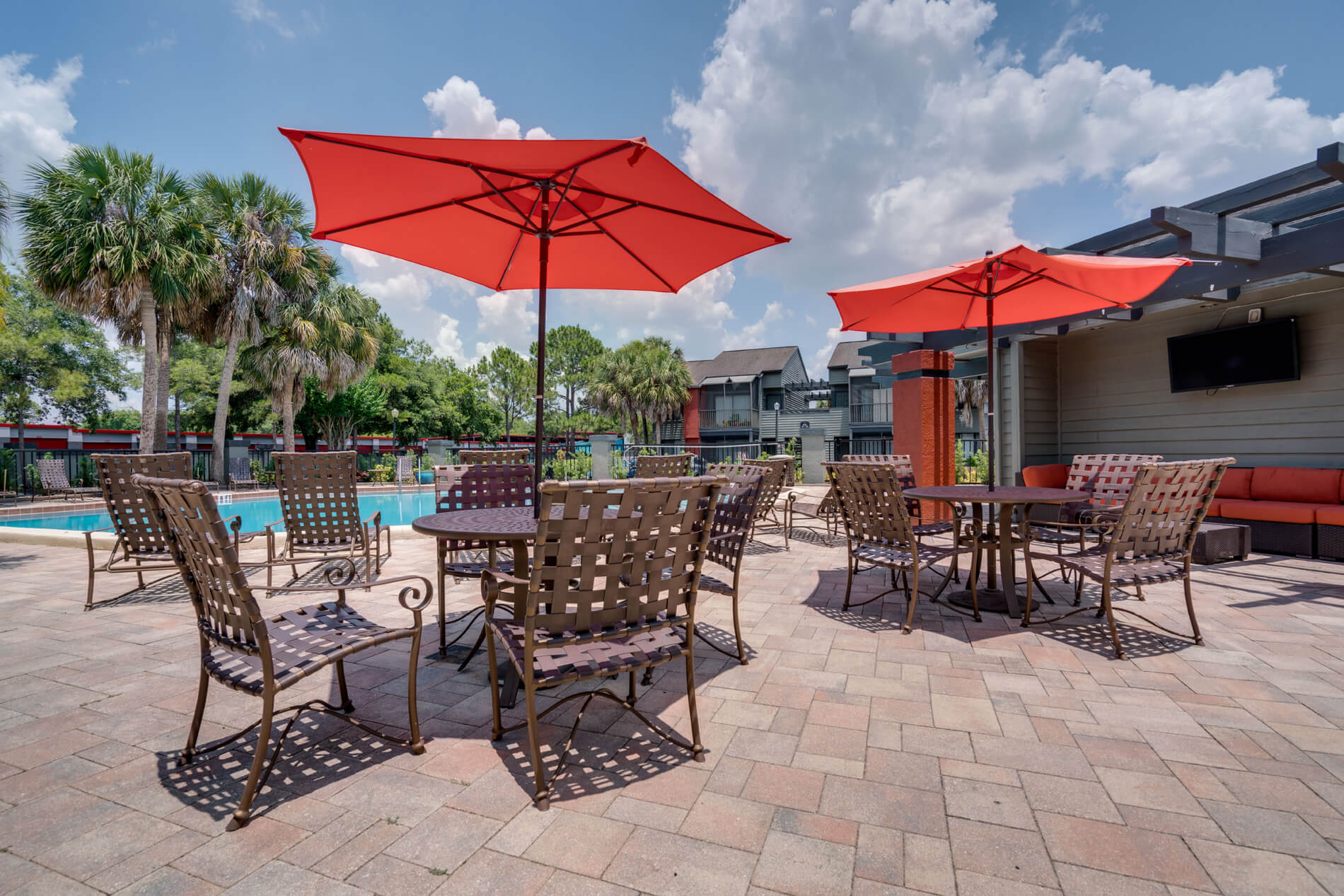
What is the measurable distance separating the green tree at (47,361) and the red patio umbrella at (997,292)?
858 inches

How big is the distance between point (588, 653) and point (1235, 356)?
8364 mm

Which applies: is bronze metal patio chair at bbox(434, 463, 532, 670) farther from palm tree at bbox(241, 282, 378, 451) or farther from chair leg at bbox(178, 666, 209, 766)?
palm tree at bbox(241, 282, 378, 451)

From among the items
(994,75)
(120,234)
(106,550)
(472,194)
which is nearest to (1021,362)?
(994,75)

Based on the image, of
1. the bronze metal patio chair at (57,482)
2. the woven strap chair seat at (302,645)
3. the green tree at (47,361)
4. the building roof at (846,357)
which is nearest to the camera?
the woven strap chair seat at (302,645)

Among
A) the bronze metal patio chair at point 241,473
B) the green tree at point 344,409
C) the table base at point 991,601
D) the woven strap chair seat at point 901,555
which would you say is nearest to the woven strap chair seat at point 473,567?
the woven strap chair seat at point 901,555

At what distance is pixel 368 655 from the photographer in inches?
117

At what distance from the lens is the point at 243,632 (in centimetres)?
182

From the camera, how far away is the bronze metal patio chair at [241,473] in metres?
Result: 18.2

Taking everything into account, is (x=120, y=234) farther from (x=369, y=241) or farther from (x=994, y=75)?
(x=994, y=75)

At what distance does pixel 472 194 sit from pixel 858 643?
300 cm

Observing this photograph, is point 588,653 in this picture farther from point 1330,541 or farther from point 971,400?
point 971,400

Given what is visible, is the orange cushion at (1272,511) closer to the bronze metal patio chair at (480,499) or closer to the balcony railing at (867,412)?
the bronze metal patio chair at (480,499)

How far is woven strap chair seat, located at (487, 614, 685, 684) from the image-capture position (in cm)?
175

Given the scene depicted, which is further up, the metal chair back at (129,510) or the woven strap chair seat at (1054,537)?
the metal chair back at (129,510)
